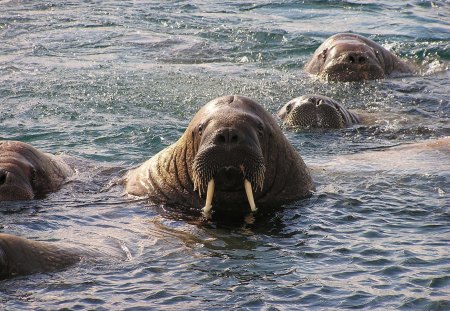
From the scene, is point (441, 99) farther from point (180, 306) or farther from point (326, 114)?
point (180, 306)

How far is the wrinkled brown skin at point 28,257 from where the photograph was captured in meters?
7.43

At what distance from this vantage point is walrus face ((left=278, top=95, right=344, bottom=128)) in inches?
551

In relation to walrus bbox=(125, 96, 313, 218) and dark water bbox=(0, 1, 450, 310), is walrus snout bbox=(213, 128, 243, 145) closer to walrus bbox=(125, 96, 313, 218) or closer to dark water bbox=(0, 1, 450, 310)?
walrus bbox=(125, 96, 313, 218)

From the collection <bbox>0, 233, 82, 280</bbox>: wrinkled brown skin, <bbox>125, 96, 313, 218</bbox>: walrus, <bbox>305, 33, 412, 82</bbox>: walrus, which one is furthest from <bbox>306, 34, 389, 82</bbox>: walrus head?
<bbox>0, 233, 82, 280</bbox>: wrinkled brown skin

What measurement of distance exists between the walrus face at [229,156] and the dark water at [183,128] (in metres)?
0.35

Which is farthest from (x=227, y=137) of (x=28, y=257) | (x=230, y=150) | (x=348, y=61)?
(x=348, y=61)

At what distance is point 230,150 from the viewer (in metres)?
9.30

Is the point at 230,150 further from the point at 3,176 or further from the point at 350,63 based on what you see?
the point at 350,63

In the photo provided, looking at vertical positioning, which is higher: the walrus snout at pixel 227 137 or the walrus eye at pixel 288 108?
the walrus snout at pixel 227 137

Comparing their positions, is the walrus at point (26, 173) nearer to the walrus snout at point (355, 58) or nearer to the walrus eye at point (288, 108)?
the walrus eye at point (288, 108)

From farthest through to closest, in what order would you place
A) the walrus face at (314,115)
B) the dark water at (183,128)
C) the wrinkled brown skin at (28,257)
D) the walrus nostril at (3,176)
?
the walrus face at (314,115), the walrus nostril at (3,176), the dark water at (183,128), the wrinkled brown skin at (28,257)

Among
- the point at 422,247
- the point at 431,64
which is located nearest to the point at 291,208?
the point at 422,247

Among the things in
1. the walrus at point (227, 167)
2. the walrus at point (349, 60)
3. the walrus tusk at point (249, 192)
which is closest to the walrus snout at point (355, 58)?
the walrus at point (349, 60)

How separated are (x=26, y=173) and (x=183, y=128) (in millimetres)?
3746
